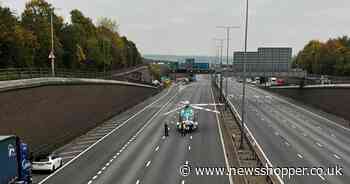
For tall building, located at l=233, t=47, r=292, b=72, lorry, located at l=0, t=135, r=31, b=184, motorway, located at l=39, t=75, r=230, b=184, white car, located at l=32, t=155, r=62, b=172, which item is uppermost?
tall building, located at l=233, t=47, r=292, b=72

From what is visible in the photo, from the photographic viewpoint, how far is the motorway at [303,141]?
34.5 m

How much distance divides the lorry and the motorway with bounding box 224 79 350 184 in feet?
60.3

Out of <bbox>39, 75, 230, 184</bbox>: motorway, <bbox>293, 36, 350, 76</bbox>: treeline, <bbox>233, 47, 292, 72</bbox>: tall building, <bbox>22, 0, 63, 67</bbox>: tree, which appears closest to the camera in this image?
<bbox>39, 75, 230, 184</bbox>: motorway

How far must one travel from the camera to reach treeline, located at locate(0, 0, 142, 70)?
172 ft

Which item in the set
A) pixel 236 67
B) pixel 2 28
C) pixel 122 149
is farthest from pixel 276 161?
pixel 236 67

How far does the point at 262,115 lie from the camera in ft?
238

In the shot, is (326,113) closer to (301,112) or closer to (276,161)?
(301,112)

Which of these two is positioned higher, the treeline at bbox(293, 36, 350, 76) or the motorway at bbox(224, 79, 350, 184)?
the treeline at bbox(293, 36, 350, 76)

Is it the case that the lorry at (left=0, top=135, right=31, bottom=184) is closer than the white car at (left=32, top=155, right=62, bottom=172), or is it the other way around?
the lorry at (left=0, top=135, right=31, bottom=184)

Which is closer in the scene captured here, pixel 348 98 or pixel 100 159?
pixel 100 159

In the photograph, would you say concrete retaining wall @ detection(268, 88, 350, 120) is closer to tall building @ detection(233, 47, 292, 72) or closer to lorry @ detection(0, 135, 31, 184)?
tall building @ detection(233, 47, 292, 72)

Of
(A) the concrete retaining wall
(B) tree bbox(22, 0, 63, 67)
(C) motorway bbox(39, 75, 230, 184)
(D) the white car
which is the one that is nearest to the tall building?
(A) the concrete retaining wall

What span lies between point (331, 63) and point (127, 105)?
8344cm

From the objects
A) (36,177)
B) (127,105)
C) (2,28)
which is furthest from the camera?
(127,105)
